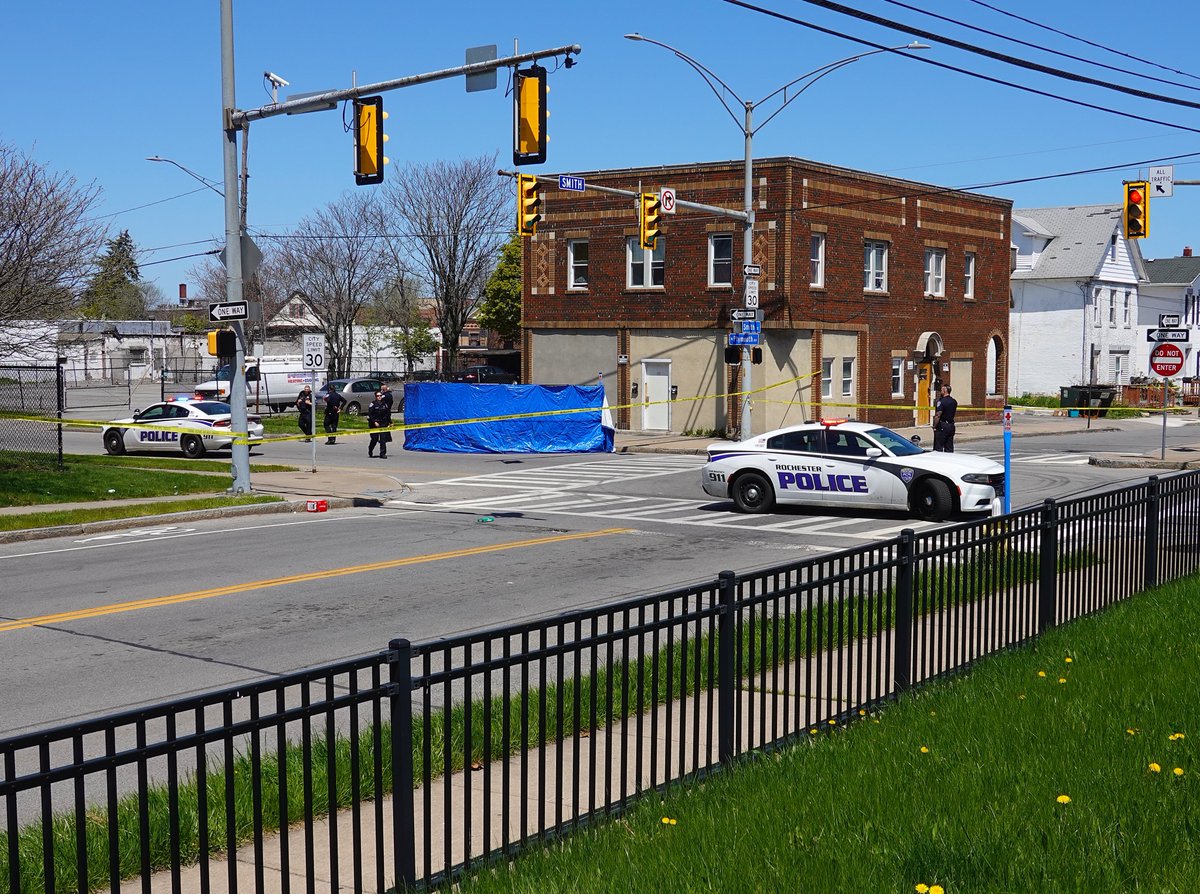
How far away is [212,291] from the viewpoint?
92.1m

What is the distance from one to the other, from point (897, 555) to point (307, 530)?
13.0m

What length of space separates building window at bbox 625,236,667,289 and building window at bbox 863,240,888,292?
7196 mm

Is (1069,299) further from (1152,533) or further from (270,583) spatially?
(270,583)

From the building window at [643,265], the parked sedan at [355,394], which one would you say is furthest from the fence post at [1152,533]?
the parked sedan at [355,394]

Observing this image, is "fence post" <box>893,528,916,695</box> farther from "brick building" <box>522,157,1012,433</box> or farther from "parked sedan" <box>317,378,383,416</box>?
"parked sedan" <box>317,378,383,416</box>

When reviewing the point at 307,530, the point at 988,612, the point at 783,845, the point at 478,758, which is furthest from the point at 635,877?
the point at 307,530

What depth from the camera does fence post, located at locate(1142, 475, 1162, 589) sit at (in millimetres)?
12250

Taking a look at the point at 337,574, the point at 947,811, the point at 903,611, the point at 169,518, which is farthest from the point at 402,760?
the point at 169,518

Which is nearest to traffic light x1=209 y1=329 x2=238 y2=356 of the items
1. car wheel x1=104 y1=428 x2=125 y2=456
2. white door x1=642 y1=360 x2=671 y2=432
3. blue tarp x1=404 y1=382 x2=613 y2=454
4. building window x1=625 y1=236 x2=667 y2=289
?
car wheel x1=104 y1=428 x2=125 y2=456

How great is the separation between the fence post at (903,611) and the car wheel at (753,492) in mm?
12698

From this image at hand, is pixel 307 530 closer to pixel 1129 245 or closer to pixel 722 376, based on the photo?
pixel 722 376

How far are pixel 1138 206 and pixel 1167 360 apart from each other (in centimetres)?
341

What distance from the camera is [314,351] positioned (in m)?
30.8

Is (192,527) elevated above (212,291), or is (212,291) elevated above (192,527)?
(212,291)
